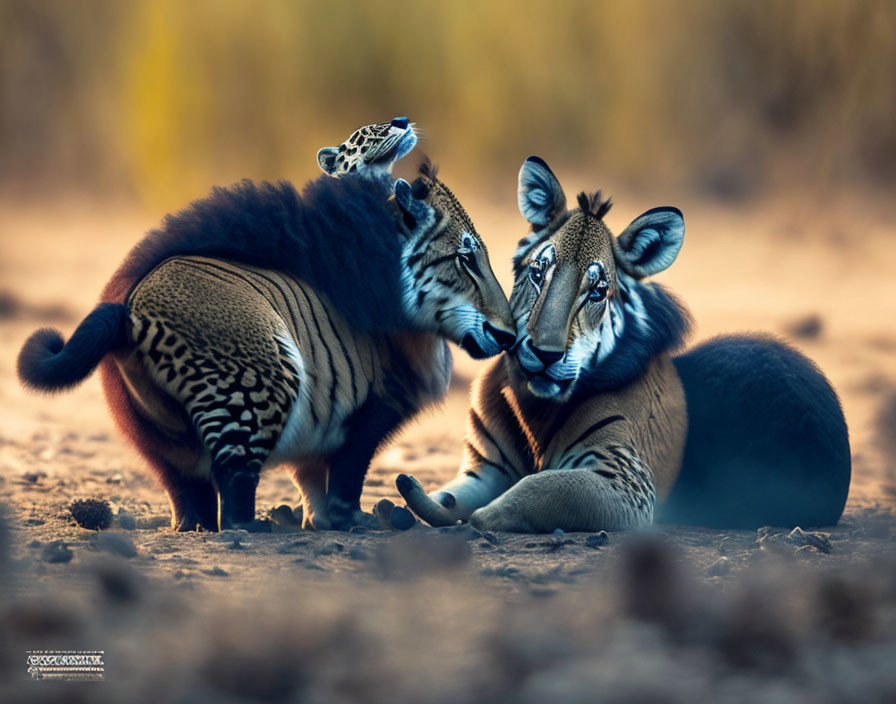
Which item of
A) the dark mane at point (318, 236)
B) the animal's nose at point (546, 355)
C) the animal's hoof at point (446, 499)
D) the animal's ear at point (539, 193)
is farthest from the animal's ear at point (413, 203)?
the animal's hoof at point (446, 499)

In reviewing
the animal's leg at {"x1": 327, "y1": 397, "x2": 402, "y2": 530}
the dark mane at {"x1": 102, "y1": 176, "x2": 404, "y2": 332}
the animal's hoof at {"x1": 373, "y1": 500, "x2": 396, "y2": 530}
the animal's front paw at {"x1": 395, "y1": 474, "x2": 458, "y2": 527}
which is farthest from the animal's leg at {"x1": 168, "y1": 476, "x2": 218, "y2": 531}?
the dark mane at {"x1": 102, "y1": 176, "x2": 404, "y2": 332}

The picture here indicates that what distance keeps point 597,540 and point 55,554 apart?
2568 mm

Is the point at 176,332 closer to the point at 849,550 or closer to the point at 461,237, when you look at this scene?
the point at 461,237

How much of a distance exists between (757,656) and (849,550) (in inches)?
96.9

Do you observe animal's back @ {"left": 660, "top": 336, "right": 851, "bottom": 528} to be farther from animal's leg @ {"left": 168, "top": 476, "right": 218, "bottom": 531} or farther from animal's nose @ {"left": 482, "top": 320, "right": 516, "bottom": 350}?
animal's leg @ {"left": 168, "top": 476, "right": 218, "bottom": 531}

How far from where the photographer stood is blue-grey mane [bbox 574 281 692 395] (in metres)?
6.27

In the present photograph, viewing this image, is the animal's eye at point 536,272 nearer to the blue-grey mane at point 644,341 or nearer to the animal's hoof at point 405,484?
the blue-grey mane at point 644,341

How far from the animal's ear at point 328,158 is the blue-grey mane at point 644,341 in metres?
2.59

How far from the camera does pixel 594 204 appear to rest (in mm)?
6527

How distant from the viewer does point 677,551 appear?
522cm

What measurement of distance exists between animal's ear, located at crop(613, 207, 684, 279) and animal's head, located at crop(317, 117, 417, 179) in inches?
68.7

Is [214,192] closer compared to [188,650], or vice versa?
[188,650]

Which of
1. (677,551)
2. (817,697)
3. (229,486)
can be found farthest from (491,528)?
(817,697)

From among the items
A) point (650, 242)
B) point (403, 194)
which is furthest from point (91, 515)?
point (650, 242)
